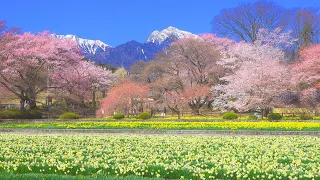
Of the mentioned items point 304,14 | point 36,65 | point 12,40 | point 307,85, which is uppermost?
point 304,14

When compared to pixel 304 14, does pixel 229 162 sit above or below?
below

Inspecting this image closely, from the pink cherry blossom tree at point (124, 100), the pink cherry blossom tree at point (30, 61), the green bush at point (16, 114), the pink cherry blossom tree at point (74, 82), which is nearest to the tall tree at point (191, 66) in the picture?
the pink cherry blossom tree at point (124, 100)

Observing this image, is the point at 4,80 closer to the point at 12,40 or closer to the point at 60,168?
the point at 12,40

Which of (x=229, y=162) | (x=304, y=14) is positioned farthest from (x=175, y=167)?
(x=304, y=14)

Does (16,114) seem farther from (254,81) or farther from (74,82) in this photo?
(254,81)

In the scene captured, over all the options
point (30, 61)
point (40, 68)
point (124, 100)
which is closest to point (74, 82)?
point (40, 68)

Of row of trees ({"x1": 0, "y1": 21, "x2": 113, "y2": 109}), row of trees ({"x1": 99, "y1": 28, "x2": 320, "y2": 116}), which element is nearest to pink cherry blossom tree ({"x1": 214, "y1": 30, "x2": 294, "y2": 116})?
row of trees ({"x1": 99, "y1": 28, "x2": 320, "y2": 116})

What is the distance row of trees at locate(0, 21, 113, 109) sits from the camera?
1500 inches

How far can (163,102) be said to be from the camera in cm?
4031

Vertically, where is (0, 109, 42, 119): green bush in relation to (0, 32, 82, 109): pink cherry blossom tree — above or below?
below

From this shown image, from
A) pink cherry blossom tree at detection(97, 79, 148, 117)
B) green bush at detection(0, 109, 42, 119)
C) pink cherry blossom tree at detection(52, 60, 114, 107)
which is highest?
pink cherry blossom tree at detection(52, 60, 114, 107)

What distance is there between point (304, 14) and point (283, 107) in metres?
21.2

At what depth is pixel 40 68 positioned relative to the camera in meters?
41.2

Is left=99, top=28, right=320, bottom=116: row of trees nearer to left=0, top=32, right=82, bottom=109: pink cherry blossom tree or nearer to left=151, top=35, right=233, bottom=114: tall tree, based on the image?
left=151, top=35, right=233, bottom=114: tall tree
